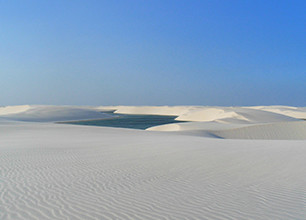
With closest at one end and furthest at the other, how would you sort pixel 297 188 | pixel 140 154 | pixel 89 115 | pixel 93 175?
pixel 297 188, pixel 93 175, pixel 140 154, pixel 89 115

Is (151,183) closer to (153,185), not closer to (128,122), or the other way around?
(153,185)

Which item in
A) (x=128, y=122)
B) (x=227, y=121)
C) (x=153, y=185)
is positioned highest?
(x=227, y=121)

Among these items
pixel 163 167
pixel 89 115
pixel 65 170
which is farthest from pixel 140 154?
pixel 89 115

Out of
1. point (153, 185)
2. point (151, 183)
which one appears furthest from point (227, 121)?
point (153, 185)

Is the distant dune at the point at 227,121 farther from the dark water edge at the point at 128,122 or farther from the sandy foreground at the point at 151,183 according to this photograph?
the sandy foreground at the point at 151,183

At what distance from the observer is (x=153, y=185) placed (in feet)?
17.6

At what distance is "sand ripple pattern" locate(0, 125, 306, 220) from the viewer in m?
3.98

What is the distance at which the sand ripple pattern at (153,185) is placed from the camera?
3982 mm

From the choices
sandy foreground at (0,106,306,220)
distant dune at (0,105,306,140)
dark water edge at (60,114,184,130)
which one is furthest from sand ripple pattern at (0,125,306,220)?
dark water edge at (60,114,184,130)

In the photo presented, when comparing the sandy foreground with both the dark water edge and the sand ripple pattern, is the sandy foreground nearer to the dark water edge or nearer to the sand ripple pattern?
the sand ripple pattern

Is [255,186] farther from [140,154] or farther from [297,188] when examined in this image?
[140,154]

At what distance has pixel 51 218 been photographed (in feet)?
12.2

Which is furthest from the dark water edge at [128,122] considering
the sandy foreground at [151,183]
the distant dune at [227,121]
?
the sandy foreground at [151,183]

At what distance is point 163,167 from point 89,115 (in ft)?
176
